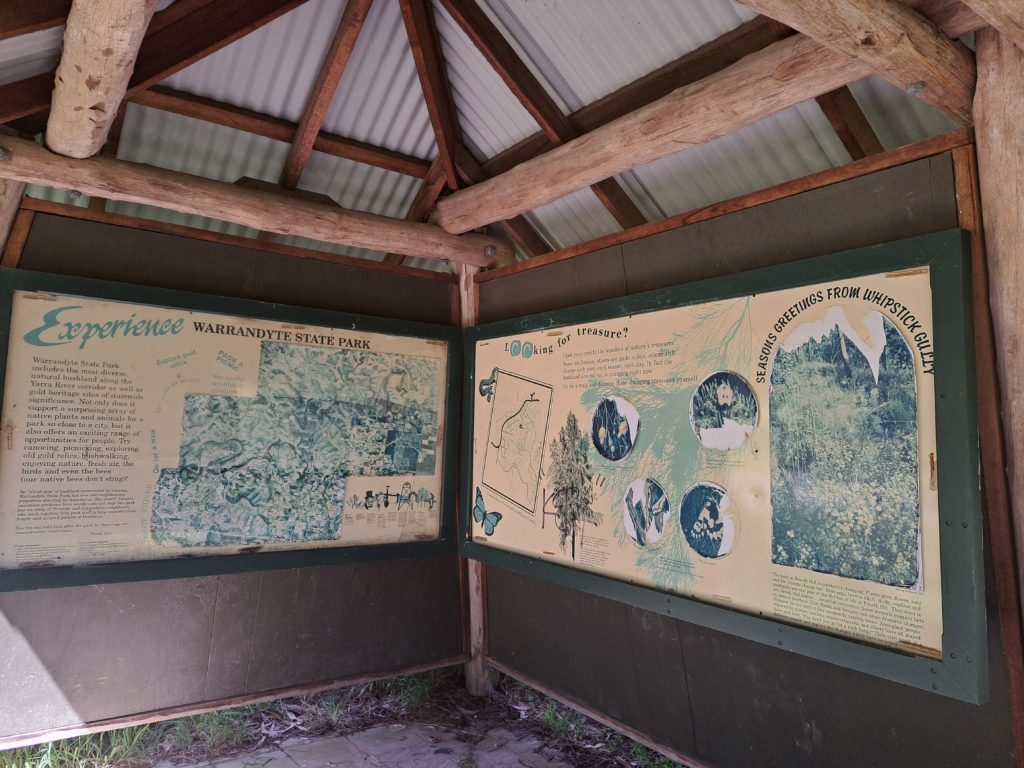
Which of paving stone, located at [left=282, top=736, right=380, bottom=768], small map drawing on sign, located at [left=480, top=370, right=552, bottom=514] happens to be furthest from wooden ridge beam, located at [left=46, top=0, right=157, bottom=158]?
paving stone, located at [left=282, top=736, right=380, bottom=768]

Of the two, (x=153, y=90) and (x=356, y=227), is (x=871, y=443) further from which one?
(x=153, y=90)

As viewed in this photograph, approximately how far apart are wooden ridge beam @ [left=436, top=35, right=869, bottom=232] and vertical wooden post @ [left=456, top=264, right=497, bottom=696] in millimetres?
695

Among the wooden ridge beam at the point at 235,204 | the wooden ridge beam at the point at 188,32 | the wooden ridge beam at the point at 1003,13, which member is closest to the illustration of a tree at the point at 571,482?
the wooden ridge beam at the point at 235,204

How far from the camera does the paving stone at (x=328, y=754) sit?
139 inches

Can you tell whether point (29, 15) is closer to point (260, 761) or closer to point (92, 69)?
point (92, 69)

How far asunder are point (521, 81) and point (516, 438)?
193 centimetres

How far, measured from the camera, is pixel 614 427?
3.21 metres

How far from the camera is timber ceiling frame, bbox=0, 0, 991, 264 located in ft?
8.55

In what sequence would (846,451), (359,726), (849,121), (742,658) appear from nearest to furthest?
(846,451) → (849,121) → (742,658) → (359,726)

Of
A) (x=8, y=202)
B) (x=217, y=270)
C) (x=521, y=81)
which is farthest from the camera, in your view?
(x=217, y=270)

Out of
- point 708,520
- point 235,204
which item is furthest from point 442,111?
point 708,520

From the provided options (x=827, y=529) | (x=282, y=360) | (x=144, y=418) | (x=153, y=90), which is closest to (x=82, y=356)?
(x=144, y=418)

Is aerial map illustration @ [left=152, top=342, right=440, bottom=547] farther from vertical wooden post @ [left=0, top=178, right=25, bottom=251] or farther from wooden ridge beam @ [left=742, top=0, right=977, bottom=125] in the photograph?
wooden ridge beam @ [left=742, top=0, right=977, bottom=125]

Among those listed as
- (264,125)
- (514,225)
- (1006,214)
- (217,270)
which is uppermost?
(264,125)
